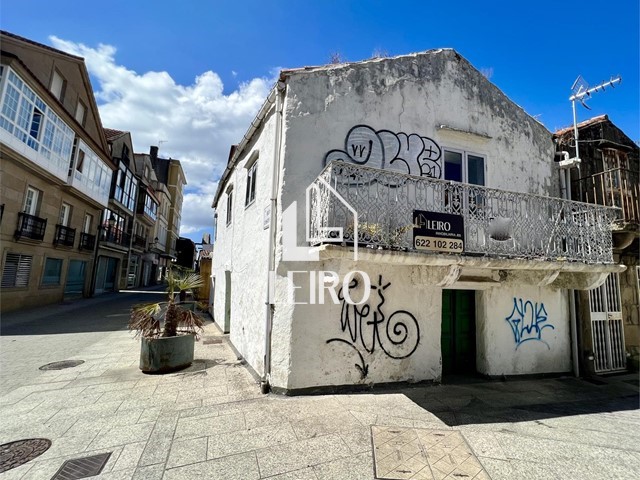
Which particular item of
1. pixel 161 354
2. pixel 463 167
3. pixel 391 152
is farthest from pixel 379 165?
pixel 161 354

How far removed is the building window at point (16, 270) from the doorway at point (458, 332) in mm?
17028

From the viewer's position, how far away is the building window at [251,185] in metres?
7.99

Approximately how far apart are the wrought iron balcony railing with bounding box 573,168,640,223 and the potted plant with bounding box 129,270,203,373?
10767mm

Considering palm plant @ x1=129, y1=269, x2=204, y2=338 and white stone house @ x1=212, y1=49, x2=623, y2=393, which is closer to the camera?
white stone house @ x1=212, y1=49, x2=623, y2=393

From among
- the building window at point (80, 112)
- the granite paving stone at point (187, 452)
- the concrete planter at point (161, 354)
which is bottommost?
the granite paving stone at point (187, 452)

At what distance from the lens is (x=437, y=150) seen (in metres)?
7.19

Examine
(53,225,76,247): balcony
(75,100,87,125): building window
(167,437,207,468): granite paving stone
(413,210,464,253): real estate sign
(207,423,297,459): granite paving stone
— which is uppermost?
(75,100,87,125): building window

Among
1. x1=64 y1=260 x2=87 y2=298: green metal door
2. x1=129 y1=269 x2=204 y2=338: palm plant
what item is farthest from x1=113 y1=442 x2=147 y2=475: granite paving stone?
x1=64 y1=260 x2=87 y2=298: green metal door

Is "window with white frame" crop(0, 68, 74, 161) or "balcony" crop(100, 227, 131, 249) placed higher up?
"window with white frame" crop(0, 68, 74, 161)

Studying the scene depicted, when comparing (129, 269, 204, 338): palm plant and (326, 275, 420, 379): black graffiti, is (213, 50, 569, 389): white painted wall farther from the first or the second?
(129, 269, 204, 338): palm plant

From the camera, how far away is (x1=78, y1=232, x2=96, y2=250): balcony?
19.2 metres

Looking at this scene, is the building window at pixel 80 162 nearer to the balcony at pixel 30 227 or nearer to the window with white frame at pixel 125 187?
the balcony at pixel 30 227

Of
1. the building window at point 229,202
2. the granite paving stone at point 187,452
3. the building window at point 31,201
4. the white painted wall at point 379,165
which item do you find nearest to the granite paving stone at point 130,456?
the granite paving stone at point 187,452

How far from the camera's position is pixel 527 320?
7.52 meters
